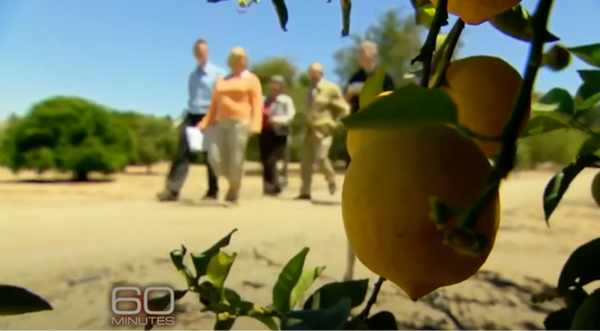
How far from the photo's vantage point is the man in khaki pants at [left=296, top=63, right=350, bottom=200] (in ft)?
8.95

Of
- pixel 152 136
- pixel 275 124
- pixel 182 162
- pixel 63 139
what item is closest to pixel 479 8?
pixel 182 162

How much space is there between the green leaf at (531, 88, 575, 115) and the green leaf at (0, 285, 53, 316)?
0.30 meters

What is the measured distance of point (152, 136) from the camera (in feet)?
22.1

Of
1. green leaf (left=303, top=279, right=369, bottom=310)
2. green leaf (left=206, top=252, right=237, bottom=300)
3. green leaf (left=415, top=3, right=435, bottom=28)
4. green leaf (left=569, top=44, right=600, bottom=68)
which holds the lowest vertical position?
green leaf (left=206, top=252, right=237, bottom=300)

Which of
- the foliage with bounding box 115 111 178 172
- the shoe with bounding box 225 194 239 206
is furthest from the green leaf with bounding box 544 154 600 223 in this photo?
the foliage with bounding box 115 111 178 172

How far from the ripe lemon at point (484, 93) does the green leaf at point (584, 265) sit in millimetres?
117

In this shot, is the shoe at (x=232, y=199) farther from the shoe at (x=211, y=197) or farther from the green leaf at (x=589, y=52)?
the green leaf at (x=589, y=52)

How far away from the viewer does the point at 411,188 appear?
8.1 inches

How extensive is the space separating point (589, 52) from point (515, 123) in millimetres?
251

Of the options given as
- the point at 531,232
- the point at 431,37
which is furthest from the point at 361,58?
the point at 431,37

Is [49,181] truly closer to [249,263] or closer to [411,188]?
[249,263]

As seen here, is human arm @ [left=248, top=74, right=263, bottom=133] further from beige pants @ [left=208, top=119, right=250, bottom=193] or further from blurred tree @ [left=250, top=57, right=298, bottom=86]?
blurred tree @ [left=250, top=57, right=298, bottom=86]

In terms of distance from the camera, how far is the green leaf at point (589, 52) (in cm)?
39

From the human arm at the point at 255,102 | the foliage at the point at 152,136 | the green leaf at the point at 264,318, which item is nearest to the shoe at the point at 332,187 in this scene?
the human arm at the point at 255,102
